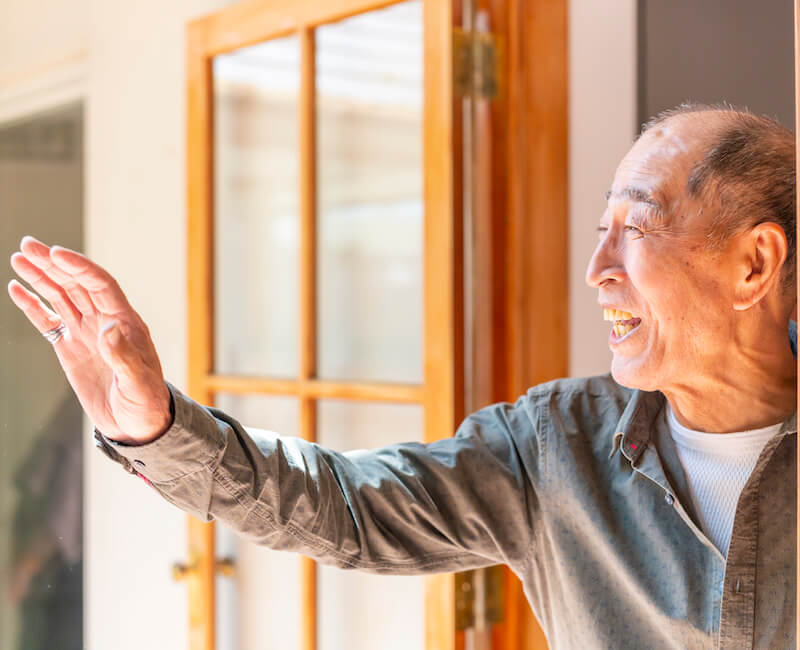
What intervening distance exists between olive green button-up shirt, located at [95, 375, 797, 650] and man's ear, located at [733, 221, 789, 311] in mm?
165

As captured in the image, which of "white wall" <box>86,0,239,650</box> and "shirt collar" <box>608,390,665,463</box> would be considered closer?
"shirt collar" <box>608,390,665,463</box>

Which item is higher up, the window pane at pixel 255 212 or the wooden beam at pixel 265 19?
the wooden beam at pixel 265 19

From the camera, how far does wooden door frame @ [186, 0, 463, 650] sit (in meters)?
1.55

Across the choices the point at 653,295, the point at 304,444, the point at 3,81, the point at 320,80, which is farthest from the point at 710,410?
the point at 3,81

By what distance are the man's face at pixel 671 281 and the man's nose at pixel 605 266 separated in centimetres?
2

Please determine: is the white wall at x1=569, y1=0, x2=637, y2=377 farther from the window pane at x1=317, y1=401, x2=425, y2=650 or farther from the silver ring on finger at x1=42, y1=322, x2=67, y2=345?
the silver ring on finger at x1=42, y1=322, x2=67, y2=345

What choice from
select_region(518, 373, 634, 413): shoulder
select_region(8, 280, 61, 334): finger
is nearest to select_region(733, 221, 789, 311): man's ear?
select_region(518, 373, 634, 413): shoulder

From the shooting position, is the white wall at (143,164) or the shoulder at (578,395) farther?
the white wall at (143,164)

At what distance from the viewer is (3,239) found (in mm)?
1446

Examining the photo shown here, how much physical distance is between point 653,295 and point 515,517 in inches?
14.5

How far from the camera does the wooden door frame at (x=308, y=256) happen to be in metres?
1.55

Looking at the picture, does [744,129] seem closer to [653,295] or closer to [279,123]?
[653,295]

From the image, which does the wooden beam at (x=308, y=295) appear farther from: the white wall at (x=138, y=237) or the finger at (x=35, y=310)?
the finger at (x=35, y=310)

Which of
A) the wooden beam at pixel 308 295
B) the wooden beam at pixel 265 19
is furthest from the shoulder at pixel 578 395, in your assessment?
the wooden beam at pixel 265 19
